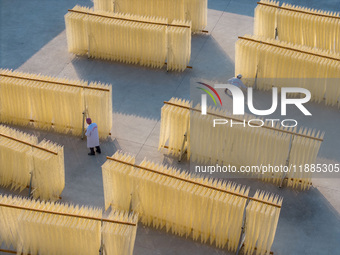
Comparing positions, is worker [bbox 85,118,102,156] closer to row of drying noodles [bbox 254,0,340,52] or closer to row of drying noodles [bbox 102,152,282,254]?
row of drying noodles [bbox 102,152,282,254]

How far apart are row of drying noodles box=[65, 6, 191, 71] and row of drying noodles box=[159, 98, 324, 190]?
14.0 feet

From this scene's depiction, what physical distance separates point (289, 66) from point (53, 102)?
7641 mm

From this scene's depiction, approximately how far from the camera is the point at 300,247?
631 inches

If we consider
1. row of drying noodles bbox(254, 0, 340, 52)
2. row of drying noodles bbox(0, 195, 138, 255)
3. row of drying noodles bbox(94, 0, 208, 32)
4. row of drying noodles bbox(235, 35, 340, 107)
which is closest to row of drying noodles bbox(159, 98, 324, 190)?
row of drying noodles bbox(235, 35, 340, 107)

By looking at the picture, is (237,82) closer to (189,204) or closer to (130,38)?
(130,38)

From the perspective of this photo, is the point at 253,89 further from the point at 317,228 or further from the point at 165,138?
the point at 317,228

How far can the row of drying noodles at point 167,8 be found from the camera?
77.8ft

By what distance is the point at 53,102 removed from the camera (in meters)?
19.2

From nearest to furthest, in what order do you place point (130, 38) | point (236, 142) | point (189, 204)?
1. point (189, 204)
2. point (236, 142)
3. point (130, 38)

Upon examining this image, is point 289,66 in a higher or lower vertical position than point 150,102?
higher

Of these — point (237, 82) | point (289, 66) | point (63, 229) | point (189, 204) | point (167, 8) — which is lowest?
point (63, 229)

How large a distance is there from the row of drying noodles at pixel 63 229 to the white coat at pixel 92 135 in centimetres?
360

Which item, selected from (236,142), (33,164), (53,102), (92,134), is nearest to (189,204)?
(236,142)

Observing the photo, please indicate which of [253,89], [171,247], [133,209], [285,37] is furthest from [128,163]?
[285,37]
